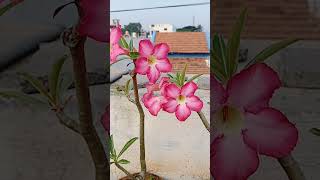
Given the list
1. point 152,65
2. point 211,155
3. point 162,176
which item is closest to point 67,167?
point 211,155

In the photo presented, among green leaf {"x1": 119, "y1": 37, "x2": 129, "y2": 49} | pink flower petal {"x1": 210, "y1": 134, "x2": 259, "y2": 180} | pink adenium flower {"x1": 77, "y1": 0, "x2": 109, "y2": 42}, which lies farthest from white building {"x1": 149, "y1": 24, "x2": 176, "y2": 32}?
pink flower petal {"x1": 210, "y1": 134, "x2": 259, "y2": 180}

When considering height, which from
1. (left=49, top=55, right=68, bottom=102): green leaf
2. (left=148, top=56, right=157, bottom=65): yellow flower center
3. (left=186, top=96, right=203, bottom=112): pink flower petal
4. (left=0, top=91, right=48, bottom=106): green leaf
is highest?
(left=148, top=56, right=157, bottom=65): yellow flower center

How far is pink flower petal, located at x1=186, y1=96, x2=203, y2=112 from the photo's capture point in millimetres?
1453

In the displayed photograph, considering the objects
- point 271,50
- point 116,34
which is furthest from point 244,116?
point 116,34

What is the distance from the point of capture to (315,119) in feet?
3.07

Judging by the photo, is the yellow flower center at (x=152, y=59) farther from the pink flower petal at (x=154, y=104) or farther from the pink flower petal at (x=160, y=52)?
the pink flower petal at (x=154, y=104)

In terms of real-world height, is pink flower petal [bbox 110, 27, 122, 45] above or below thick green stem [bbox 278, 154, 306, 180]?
above

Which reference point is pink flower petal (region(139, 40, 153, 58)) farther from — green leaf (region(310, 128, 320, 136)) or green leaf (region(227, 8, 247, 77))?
green leaf (region(310, 128, 320, 136))

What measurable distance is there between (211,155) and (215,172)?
0.04 m

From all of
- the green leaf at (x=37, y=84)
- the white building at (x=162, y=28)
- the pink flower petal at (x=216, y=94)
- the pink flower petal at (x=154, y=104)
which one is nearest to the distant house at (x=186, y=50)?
the white building at (x=162, y=28)

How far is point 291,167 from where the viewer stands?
956mm

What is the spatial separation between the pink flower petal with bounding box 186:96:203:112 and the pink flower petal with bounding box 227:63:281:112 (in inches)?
20.3

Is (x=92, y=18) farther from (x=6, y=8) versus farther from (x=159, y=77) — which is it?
(x=159, y=77)

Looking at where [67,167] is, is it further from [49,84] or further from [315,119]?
[315,119]
